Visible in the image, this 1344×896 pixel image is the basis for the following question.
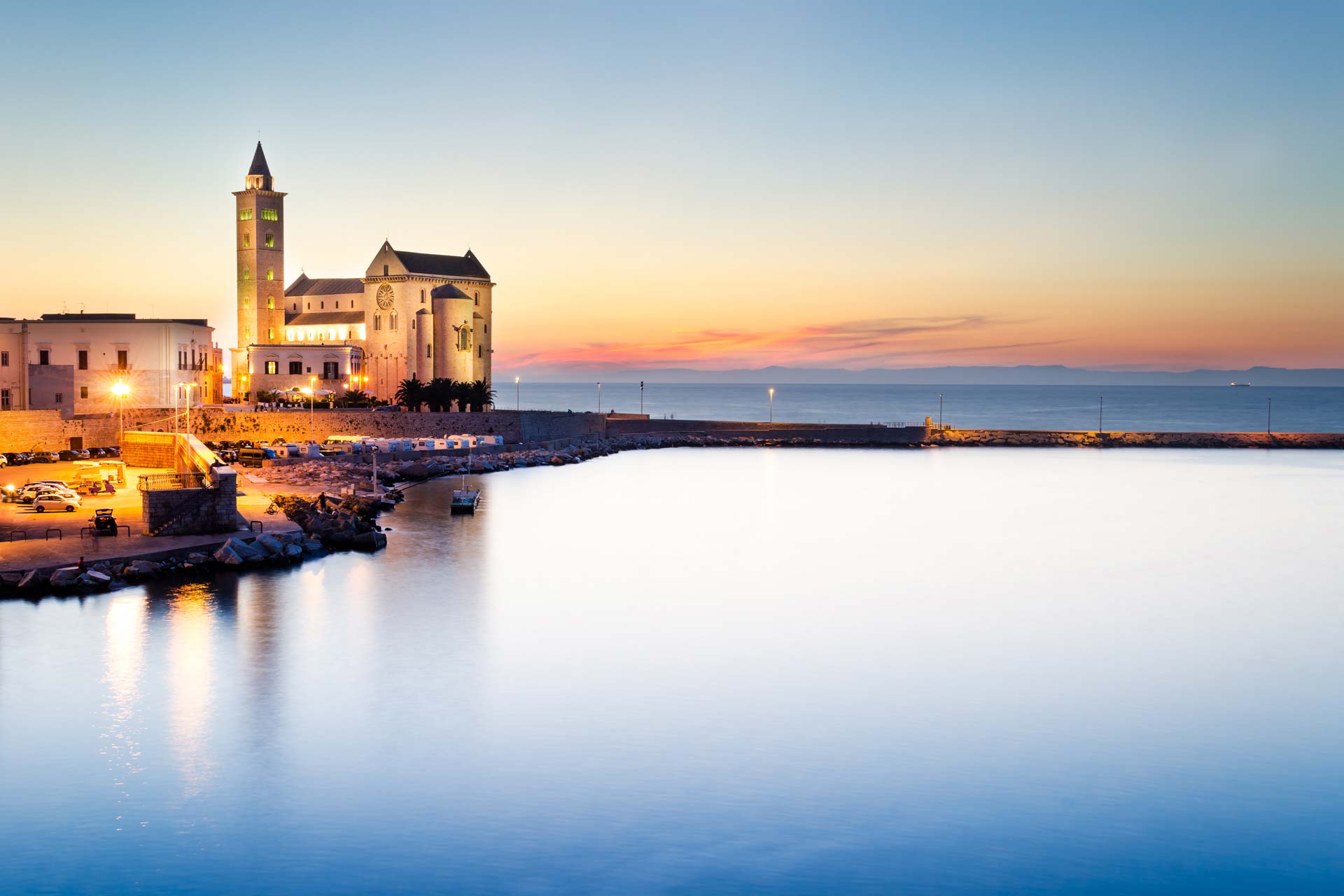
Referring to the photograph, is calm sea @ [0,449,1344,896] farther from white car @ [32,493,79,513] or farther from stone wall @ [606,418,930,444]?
stone wall @ [606,418,930,444]

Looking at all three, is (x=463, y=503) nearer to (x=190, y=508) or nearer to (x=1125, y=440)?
(x=190, y=508)

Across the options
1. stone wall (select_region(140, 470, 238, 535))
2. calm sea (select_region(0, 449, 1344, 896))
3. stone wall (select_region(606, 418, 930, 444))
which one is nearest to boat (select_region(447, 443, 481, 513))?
calm sea (select_region(0, 449, 1344, 896))

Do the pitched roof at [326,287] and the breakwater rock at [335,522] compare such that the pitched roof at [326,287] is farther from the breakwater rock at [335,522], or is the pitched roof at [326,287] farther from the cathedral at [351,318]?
the breakwater rock at [335,522]

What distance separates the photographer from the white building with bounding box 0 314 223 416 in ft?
181

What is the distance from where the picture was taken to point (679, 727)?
17172mm

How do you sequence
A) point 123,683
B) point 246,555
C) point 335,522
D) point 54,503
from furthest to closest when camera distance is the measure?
point 335,522 < point 54,503 < point 246,555 < point 123,683

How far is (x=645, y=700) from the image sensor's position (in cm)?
1870

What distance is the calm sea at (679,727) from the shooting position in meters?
12.5

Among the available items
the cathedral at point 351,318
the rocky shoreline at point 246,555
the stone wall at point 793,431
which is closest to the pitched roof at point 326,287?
the cathedral at point 351,318

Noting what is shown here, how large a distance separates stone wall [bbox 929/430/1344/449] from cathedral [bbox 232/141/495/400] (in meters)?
38.3

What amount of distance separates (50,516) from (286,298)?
54367 millimetres

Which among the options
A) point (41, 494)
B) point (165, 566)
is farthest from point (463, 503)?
point (165, 566)

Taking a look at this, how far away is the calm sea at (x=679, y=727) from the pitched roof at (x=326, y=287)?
49.3 meters

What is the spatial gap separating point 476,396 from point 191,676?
50812 mm
